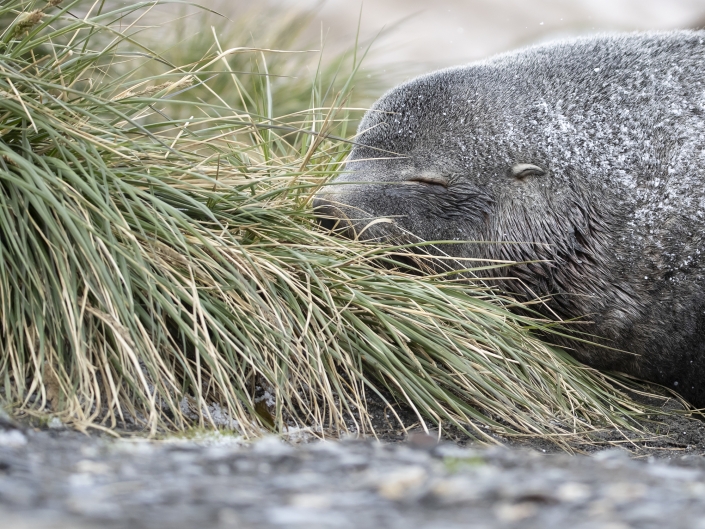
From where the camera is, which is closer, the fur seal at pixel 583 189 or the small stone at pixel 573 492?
the small stone at pixel 573 492

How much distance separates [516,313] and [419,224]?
66 cm

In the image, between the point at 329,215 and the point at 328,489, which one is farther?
the point at 329,215

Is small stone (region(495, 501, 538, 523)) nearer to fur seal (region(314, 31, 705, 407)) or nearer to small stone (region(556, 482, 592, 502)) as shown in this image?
small stone (region(556, 482, 592, 502))

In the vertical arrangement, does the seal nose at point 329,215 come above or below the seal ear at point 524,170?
below

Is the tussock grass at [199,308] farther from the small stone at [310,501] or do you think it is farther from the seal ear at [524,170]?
the small stone at [310,501]

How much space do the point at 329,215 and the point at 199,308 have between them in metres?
1.31

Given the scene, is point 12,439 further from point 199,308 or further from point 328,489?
point 328,489

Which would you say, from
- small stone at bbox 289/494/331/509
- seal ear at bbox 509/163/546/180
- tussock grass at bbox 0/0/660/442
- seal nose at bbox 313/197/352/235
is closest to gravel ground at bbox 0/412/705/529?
small stone at bbox 289/494/331/509

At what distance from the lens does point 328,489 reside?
174 centimetres

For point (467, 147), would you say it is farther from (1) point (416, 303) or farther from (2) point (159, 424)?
(2) point (159, 424)

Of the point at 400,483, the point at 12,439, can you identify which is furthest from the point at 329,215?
the point at 400,483

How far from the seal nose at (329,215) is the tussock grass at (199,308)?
0.09 meters

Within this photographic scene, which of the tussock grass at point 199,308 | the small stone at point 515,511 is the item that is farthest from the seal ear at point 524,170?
the small stone at point 515,511

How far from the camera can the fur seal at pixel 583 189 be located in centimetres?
380
